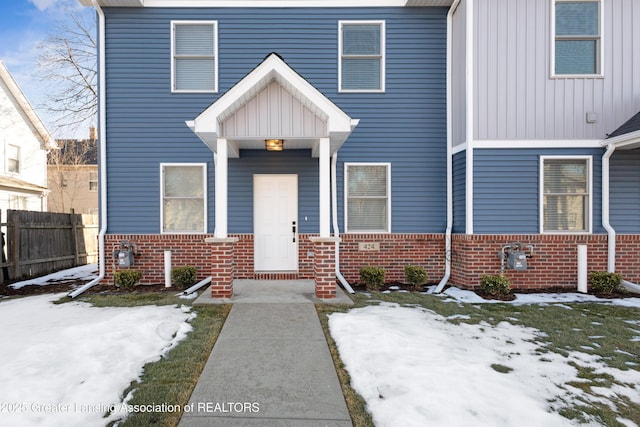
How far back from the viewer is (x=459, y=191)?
24.4 feet

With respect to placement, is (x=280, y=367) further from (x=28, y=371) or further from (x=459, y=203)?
(x=459, y=203)

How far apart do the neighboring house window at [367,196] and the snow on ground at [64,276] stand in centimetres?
648

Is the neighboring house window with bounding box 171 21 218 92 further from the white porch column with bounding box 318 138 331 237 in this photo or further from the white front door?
the white porch column with bounding box 318 138 331 237

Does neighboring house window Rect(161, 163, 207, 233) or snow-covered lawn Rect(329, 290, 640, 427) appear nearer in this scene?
snow-covered lawn Rect(329, 290, 640, 427)

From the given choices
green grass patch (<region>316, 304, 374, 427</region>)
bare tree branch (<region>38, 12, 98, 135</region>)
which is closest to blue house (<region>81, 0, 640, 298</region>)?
green grass patch (<region>316, 304, 374, 427</region>)

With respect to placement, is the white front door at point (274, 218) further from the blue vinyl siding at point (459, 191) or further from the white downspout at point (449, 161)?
the blue vinyl siding at point (459, 191)

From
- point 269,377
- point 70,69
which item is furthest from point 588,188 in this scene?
point 70,69

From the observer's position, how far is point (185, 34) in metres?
7.82

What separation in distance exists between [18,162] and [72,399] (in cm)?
1630

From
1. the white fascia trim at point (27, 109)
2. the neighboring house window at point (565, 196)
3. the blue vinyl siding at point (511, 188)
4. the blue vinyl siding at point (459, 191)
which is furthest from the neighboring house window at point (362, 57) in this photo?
the white fascia trim at point (27, 109)

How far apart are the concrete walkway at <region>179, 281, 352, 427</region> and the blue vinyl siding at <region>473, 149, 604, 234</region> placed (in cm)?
410

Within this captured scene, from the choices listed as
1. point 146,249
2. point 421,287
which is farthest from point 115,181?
point 421,287

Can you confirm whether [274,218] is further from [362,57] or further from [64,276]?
[64,276]

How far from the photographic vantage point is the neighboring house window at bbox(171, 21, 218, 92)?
7805 millimetres
